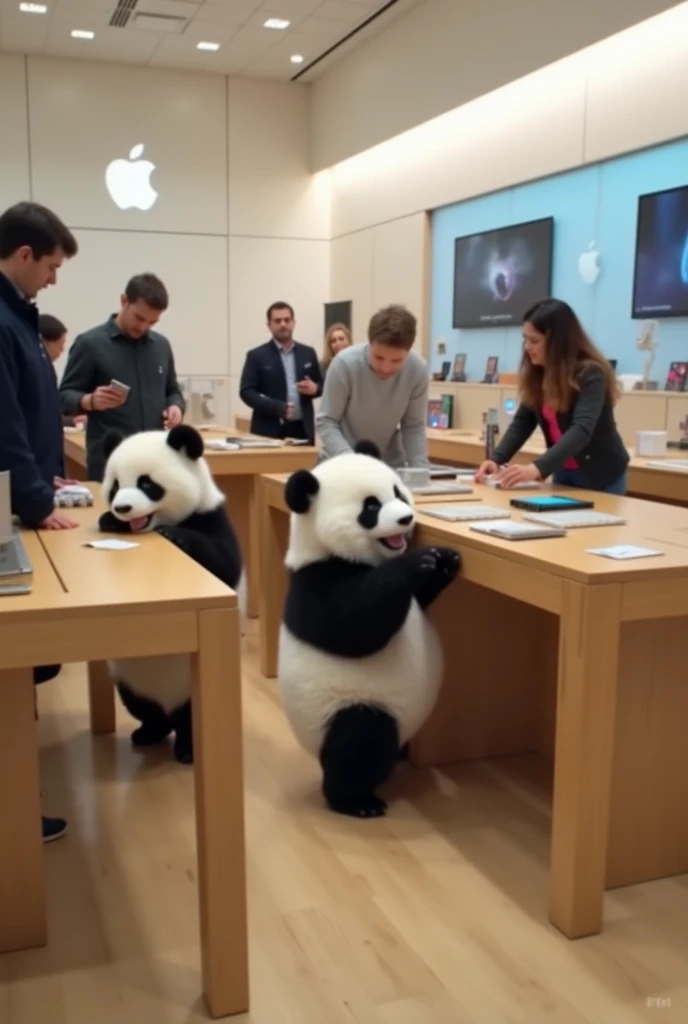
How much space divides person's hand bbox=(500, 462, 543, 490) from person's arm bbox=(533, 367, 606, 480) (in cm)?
3

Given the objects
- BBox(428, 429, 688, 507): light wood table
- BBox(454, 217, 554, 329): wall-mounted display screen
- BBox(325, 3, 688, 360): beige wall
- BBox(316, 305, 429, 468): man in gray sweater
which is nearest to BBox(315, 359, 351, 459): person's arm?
BBox(316, 305, 429, 468): man in gray sweater

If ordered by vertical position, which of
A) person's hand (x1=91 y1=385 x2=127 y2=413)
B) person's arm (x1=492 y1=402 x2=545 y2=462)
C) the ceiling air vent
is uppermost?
the ceiling air vent

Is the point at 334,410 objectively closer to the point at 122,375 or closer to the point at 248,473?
the point at 122,375

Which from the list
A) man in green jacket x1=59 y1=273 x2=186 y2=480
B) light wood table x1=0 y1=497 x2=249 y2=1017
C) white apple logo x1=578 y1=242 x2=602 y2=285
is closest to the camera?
light wood table x1=0 y1=497 x2=249 y2=1017

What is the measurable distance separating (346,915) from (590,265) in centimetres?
404

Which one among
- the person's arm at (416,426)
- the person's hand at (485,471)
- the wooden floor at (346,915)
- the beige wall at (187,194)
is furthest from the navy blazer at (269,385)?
the wooden floor at (346,915)

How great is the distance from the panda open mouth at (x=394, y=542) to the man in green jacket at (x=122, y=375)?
5.48 ft

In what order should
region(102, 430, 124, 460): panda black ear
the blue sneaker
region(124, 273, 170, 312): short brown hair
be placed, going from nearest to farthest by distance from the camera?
the blue sneaker, region(102, 430, 124, 460): panda black ear, region(124, 273, 170, 312): short brown hair

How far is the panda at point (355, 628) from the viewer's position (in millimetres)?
2330

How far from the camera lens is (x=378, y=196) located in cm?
749

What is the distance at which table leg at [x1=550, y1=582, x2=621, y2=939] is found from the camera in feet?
6.22

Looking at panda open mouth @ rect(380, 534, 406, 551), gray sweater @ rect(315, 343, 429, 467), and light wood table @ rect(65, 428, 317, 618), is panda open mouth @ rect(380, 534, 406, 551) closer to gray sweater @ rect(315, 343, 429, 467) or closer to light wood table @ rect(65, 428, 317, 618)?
gray sweater @ rect(315, 343, 429, 467)

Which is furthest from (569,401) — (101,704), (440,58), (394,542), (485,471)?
(440,58)

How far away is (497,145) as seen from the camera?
19.2 ft
